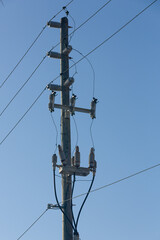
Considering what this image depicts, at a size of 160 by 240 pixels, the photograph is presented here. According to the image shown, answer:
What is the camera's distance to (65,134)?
1659cm

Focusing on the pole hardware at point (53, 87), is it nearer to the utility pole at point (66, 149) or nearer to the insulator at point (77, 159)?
the utility pole at point (66, 149)

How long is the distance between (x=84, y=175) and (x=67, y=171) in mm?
453

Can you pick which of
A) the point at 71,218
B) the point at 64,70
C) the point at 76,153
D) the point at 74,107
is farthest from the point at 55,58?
the point at 71,218

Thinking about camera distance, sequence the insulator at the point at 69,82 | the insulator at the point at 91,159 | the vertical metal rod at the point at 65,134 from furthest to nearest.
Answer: the insulator at the point at 69,82, the insulator at the point at 91,159, the vertical metal rod at the point at 65,134

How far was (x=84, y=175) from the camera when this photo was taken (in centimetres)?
1623

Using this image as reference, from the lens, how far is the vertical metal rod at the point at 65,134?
15742 mm

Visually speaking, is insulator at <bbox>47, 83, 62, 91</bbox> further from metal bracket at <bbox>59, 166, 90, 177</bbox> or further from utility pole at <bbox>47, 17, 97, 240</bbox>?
metal bracket at <bbox>59, 166, 90, 177</bbox>

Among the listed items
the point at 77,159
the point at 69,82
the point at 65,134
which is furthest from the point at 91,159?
the point at 69,82

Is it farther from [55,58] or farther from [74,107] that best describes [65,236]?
[55,58]

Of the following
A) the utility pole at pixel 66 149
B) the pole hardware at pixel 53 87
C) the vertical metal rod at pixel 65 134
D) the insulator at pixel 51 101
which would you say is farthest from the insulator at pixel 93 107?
the insulator at pixel 51 101

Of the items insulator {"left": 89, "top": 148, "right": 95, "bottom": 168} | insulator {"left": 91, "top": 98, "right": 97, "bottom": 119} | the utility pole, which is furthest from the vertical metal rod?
insulator {"left": 91, "top": 98, "right": 97, "bottom": 119}

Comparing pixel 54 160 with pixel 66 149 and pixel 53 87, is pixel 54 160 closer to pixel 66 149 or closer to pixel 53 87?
pixel 66 149

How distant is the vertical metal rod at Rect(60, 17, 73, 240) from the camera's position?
15.7m

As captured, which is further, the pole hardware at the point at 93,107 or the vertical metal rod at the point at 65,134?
the pole hardware at the point at 93,107
